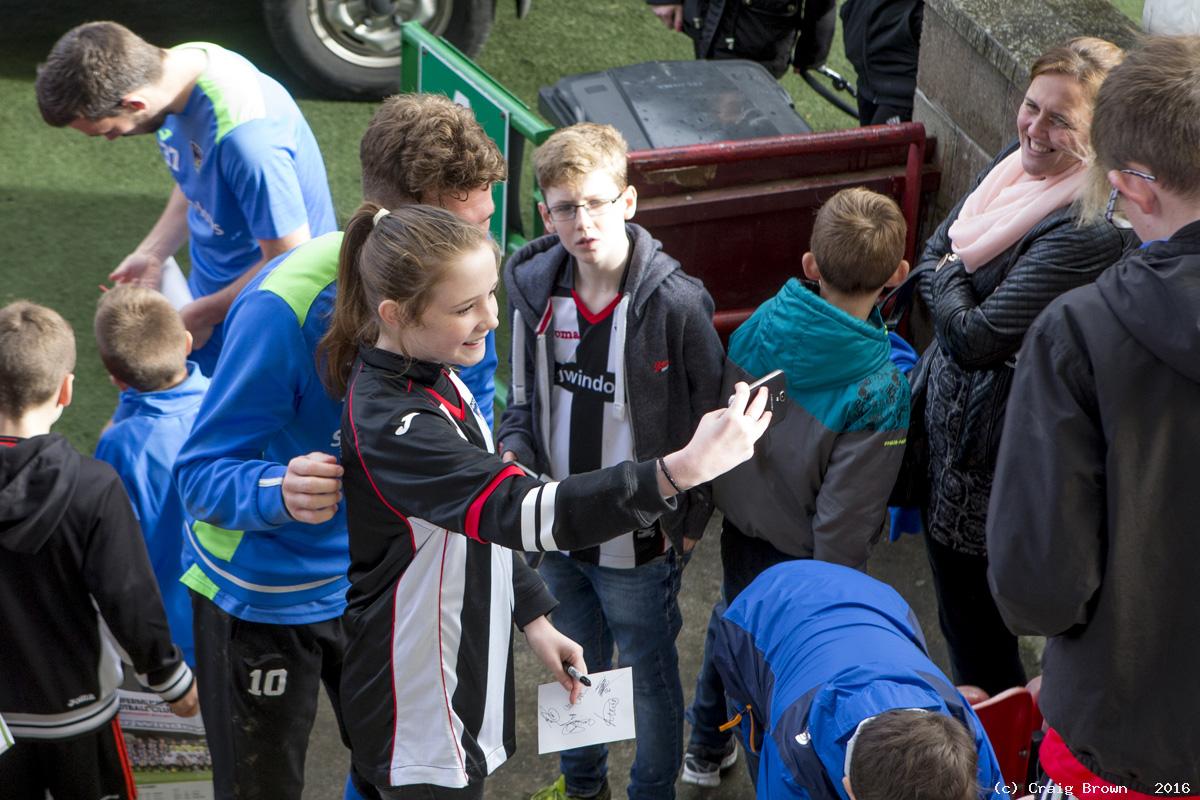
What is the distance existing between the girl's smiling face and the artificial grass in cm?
288

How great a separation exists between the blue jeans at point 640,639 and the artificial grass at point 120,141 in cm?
199

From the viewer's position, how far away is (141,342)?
11.4ft

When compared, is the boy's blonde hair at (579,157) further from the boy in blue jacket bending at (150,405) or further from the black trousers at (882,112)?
the black trousers at (882,112)

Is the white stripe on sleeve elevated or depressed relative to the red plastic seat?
elevated

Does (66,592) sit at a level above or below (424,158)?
below

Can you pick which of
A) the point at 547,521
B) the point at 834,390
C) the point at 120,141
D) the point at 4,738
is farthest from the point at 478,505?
the point at 120,141

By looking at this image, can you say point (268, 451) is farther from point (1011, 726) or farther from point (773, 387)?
point (1011, 726)

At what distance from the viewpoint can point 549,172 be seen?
3072 millimetres

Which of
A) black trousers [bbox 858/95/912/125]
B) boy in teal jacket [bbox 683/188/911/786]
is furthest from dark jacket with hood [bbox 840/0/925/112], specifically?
boy in teal jacket [bbox 683/188/911/786]

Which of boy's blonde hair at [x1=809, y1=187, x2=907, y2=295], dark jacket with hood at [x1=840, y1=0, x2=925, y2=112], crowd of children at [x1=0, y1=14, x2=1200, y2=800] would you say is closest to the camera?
crowd of children at [x1=0, y1=14, x2=1200, y2=800]

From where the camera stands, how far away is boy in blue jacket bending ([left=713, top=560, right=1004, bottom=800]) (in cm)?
222

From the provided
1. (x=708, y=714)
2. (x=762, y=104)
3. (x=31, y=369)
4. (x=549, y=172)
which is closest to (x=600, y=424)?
(x=549, y=172)

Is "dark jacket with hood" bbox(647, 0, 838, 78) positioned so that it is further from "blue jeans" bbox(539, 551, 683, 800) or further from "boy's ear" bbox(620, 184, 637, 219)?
"blue jeans" bbox(539, 551, 683, 800)

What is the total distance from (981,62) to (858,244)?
1411mm
